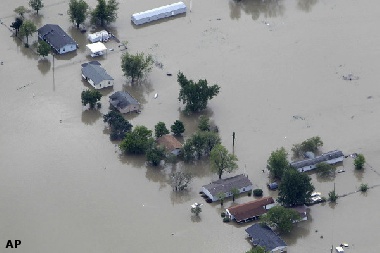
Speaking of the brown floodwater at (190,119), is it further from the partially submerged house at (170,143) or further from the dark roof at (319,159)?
the partially submerged house at (170,143)

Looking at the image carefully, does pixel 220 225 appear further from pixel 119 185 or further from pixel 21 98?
pixel 21 98

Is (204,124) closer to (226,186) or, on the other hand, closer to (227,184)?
(227,184)

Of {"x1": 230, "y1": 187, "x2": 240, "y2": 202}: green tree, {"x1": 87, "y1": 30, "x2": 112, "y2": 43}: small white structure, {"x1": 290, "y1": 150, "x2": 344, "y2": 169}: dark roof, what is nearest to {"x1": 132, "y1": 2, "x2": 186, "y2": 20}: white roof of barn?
→ {"x1": 87, "y1": 30, "x2": 112, "y2": 43}: small white structure

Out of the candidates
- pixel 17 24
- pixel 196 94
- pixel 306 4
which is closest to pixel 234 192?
pixel 196 94

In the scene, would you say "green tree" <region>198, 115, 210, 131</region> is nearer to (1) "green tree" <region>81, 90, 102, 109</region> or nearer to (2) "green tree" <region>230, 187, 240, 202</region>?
(2) "green tree" <region>230, 187, 240, 202</region>

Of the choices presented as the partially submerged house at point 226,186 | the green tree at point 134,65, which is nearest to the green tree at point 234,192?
the partially submerged house at point 226,186
